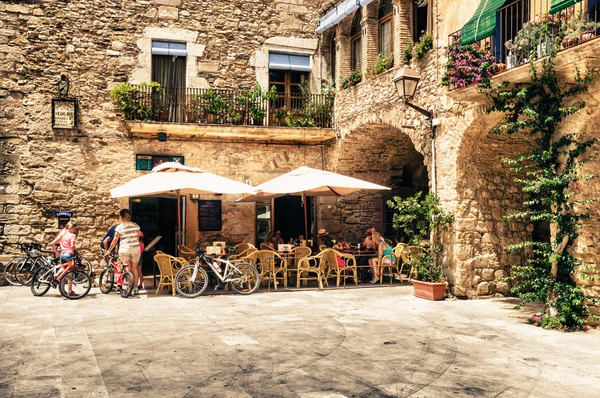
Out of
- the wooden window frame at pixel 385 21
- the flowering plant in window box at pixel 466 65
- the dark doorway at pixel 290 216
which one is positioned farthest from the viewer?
the dark doorway at pixel 290 216

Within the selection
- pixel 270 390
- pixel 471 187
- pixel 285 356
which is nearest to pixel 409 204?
pixel 471 187

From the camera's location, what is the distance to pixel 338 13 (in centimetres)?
1336

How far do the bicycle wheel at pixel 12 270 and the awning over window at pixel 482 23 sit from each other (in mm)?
9673

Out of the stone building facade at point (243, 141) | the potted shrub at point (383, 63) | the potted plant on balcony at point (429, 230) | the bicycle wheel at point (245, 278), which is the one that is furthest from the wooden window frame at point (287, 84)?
the potted plant on balcony at point (429, 230)

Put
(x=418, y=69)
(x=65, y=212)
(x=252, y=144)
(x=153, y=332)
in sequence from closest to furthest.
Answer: (x=153, y=332) < (x=418, y=69) < (x=65, y=212) < (x=252, y=144)

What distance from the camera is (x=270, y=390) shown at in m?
4.55

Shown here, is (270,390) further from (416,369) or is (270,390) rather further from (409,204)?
(409,204)

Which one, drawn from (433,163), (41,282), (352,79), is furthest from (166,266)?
(352,79)

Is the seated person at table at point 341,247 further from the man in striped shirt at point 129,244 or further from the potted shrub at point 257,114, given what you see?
the man in striped shirt at point 129,244

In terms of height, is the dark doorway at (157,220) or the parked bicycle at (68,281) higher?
the dark doorway at (157,220)

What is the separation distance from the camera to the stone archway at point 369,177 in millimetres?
13852

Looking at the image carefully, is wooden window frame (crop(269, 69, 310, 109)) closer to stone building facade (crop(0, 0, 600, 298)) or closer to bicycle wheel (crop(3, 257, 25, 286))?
stone building facade (crop(0, 0, 600, 298))

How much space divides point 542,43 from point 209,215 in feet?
27.6

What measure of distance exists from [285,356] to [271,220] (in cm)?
859
